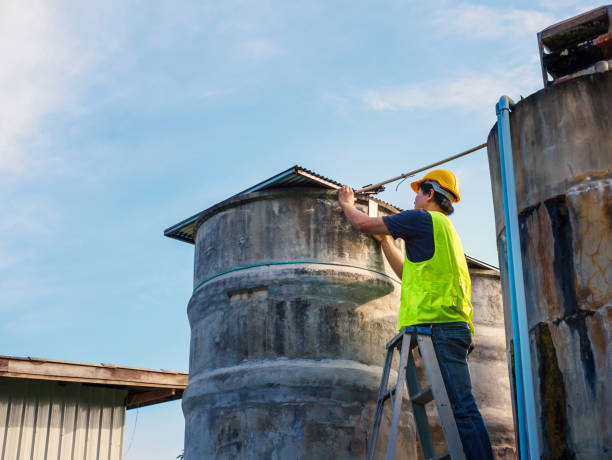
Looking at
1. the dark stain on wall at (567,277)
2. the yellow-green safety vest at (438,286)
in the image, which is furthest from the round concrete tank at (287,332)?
the dark stain on wall at (567,277)

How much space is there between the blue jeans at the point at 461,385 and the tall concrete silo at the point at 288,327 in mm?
1619

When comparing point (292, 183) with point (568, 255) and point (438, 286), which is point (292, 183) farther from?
point (568, 255)

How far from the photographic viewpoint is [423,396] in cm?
582

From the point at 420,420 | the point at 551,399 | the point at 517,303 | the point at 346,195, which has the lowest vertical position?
the point at 420,420

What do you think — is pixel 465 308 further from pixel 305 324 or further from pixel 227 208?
pixel 227 208

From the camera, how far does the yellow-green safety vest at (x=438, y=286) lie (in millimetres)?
5953

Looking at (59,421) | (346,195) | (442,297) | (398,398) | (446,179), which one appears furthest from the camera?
(59,421)

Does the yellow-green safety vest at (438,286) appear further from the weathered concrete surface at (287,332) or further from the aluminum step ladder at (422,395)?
the weathered concrete surface at (287,332)

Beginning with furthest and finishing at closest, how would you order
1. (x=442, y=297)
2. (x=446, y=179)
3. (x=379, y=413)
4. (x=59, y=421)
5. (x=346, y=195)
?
(x=59, y=421) < (x=346, y=195) < (x=446, y=179) < (x=379, y=413) < (x=442, y=297)

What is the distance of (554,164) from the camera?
234 inches

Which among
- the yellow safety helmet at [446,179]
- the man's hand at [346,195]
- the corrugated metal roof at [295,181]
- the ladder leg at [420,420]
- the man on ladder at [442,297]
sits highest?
the corrugated metal roof at [295,181]

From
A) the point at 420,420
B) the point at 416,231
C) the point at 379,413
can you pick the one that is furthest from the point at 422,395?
the point at 416,231

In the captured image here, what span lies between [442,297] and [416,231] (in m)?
0.60

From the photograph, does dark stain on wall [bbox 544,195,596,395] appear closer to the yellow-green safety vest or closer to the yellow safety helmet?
the yellow-green safety vest
